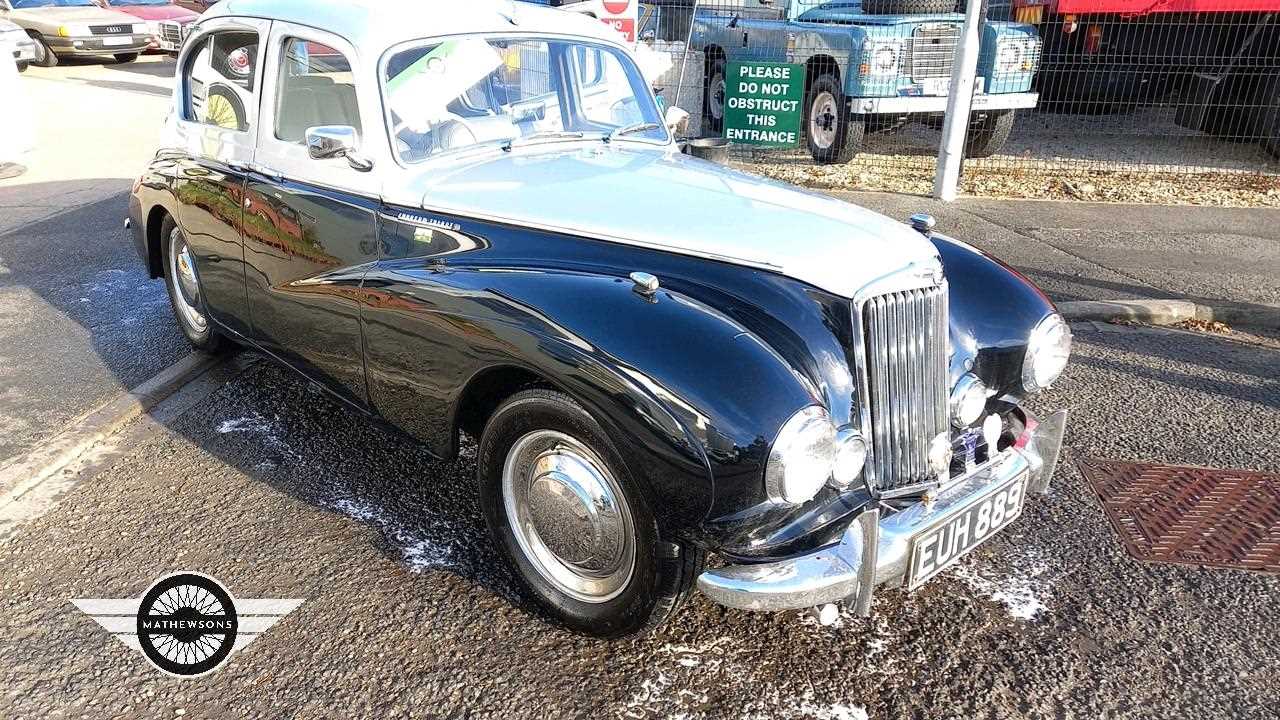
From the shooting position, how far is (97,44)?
16.8 meters

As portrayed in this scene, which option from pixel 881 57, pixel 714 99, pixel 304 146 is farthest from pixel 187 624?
pixel 714 99

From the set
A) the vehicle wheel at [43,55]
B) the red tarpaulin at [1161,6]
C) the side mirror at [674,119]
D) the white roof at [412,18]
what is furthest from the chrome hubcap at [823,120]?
the vehicle wheel at [43,55]

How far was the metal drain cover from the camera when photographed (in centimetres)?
336

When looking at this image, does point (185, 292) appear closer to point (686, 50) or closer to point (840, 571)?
point (840, 571)

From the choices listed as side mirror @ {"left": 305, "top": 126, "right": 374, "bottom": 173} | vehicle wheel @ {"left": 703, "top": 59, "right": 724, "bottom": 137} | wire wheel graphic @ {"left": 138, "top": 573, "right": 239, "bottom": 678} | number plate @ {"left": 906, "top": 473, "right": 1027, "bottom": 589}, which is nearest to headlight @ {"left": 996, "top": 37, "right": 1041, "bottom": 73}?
vehicle wheel @ {"left": 703, "top": 59, "right": 724, "bottom": 137}

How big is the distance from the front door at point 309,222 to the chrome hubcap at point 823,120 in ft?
22.1

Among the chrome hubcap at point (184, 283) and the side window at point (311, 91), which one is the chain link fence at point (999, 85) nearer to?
the chrome hubcap at point (184, 283)

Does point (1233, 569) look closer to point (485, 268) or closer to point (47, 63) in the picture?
point (485, 268)

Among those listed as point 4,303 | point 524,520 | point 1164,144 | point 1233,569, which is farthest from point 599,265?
point 1164,144

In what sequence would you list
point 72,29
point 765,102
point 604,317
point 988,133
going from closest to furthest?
point 604,317 < point 765,102 < point 988,133 < point 72,29

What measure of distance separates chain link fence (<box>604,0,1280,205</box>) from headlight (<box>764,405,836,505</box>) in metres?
6.76

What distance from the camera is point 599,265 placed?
2939mm

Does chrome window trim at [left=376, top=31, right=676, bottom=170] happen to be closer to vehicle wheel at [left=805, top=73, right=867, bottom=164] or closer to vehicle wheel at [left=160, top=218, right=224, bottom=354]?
vehicle wheel at [left=160, top=218, right=224, bottom=354]

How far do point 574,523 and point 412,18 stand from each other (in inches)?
84.7
